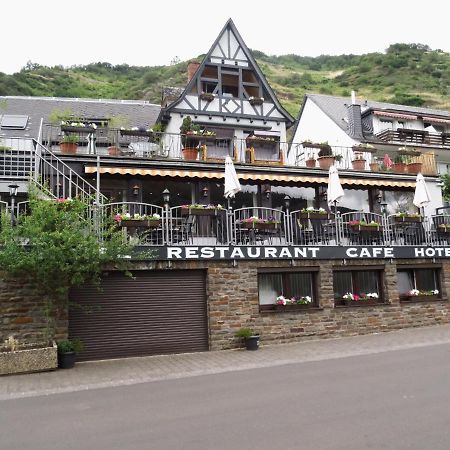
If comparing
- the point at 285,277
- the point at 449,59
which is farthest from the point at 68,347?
the point at 449,59

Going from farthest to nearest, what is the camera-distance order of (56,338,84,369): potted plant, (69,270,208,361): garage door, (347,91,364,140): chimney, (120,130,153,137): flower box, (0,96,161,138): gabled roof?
(347,91,364,140): chimney → (0,96,161,138): gabled roof → (120,130,153,137): flower box → (69,270,208,361): garage door → (56,338,84,369): potted plant

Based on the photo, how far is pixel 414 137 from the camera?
3228cm

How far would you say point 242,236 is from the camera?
15.5 meters

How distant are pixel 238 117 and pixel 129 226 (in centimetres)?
911

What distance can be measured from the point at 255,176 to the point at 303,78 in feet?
255

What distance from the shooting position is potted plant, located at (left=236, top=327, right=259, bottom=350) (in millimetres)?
13586

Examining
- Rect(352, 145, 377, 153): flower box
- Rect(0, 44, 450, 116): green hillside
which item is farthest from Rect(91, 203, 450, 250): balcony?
Rect(0, 44, 450, 116): green hillside

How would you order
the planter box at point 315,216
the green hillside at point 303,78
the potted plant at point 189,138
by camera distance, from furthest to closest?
the green hillside at point 303,78
the potted plant at point 189,138
the planter box at point 315,216

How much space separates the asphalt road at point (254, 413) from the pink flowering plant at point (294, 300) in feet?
14.5

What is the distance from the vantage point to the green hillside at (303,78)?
2254 inches

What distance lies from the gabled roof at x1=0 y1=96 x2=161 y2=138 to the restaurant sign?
10.6m

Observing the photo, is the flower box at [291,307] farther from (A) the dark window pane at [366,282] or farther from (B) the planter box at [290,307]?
(A) the dark window pane at [366,282]

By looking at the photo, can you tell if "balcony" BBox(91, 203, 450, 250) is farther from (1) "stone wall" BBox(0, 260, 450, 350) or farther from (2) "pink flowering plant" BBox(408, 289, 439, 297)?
(2) "pink flowering plant" BBox(408, 289, 439, 297)

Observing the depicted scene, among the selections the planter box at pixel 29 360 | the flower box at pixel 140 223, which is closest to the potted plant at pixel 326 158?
the flower box at pixel 140 223
